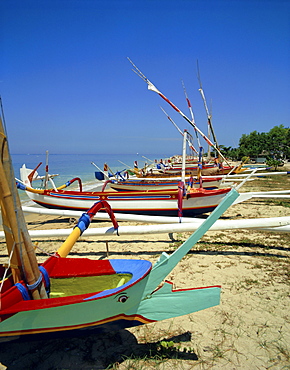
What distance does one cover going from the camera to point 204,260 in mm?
5164

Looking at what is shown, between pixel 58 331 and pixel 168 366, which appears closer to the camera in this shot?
pixel 58 331

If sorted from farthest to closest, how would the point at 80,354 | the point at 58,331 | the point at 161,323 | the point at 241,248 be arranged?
the point at 241,248, the point at 161,323, the point at 80,354, the point at 58,331

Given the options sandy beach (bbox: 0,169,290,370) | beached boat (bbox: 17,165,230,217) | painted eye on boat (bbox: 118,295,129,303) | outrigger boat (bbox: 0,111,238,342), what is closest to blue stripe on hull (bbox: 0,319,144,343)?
outrigger boat (bbox: 0,111,238,342)

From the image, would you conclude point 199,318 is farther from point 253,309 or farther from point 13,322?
point 13,322

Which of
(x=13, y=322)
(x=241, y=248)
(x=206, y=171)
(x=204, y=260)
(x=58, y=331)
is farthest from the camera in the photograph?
(x=206, y=171)

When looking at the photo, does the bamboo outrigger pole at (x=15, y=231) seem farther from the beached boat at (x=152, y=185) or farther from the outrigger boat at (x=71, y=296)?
the beached boat at (x=152, y=185)

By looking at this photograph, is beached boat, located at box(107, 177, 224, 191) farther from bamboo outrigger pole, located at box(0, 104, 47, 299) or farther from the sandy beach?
bamboo outrigger pole, located at box(0, 104, 47, 299)

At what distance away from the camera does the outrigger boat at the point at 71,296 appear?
2.13m

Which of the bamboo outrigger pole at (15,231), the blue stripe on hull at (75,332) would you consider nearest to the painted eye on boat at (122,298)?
the blue stripe on hull at (75,332)

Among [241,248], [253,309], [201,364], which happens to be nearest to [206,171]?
[241,248]

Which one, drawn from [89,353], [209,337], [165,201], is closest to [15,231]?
[89,353]

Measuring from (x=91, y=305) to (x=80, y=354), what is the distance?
3.56ft

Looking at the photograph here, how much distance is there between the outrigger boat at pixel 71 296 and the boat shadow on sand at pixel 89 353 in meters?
0.52

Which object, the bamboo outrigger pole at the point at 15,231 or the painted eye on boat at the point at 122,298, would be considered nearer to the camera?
the bamboo outrigger pole at the point at 15,231
